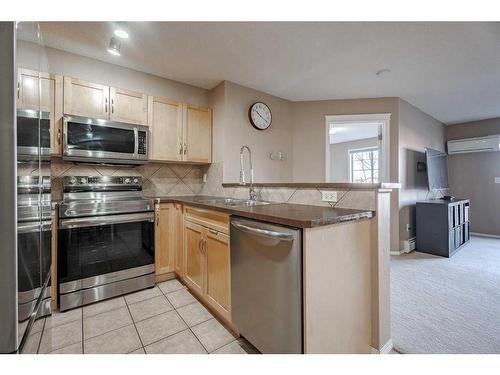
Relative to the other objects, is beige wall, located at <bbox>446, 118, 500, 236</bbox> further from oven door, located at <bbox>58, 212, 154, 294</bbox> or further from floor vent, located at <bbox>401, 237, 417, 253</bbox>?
oven door, located at <bbox>58, 212, 154, 294</bbox>

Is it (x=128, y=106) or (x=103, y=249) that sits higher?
(x=128, y=106)

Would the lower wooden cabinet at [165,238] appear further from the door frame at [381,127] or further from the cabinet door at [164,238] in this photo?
the door frame at [381,127]

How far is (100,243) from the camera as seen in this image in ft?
6.50

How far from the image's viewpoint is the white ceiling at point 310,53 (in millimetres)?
1919

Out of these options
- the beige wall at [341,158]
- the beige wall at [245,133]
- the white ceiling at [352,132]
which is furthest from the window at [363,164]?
the beige wall at [245,133]

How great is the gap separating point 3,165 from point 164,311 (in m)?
1.79

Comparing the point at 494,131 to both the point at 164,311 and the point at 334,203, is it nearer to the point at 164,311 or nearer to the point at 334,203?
the point at 334,203

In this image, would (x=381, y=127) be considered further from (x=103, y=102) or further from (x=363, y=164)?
(x=103, y=102)

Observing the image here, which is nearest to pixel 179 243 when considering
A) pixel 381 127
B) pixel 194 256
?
pixel 194 256

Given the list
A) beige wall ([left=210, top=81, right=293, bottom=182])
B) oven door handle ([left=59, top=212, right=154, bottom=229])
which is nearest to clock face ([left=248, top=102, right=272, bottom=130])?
beige wall ([left=210, top=81, right=293, bottom=182])

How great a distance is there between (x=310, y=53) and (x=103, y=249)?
109 inches

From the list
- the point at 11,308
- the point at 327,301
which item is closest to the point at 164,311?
the point at 327,301

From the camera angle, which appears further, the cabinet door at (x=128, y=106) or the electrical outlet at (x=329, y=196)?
the cabinet door at (x=128, y=106)
